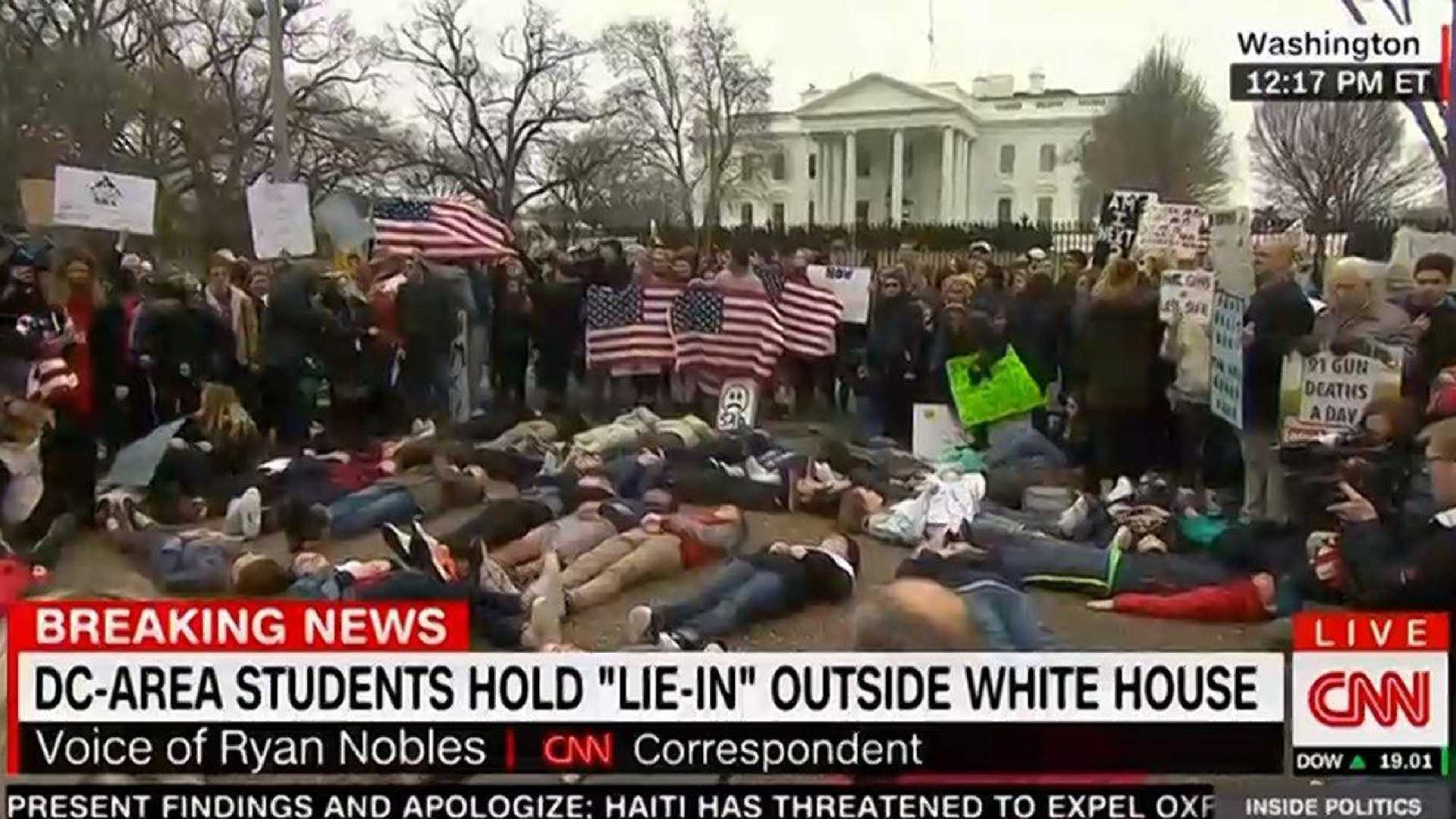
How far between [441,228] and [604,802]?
2.76ft

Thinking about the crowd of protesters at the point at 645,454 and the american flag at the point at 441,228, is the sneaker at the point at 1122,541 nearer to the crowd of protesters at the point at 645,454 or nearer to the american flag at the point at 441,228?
the crowd of protesters at the point at 645,454

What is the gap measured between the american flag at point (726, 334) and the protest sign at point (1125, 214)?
0.48 m

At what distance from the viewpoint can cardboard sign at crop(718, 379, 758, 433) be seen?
213cm

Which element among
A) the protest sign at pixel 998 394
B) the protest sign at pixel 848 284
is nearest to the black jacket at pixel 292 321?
the protest sign at pixel 848 284

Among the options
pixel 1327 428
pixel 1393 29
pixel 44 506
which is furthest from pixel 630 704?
pixel 1393 29

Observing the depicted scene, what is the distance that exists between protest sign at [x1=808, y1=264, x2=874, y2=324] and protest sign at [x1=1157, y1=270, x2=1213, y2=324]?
413 mm

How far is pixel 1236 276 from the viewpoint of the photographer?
2.03m

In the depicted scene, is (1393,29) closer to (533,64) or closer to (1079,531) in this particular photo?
(1079,531)

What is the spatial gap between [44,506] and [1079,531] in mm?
1500

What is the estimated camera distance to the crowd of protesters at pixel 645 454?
2061mm

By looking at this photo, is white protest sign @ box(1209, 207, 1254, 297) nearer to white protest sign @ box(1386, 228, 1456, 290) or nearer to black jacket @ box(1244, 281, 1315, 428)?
black jacket @ box(1244, 281, 1315, 428)

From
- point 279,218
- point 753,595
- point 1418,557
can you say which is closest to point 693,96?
point 279,218

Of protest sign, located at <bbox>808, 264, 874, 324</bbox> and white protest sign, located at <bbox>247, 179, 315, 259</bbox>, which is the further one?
protest sign, located at <bbox>808, 264, 874, 324</bbox>

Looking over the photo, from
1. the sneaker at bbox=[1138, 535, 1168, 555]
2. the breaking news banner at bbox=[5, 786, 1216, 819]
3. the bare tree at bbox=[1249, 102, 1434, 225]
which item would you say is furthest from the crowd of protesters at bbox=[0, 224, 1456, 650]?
the breaking news banner at bbox=[5, 786, 1216, 819]
